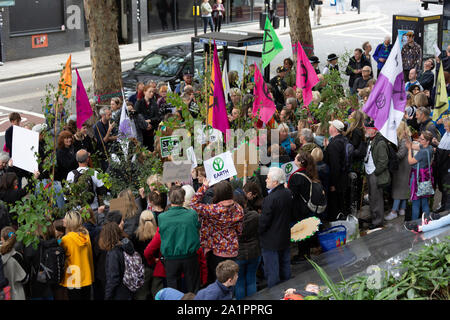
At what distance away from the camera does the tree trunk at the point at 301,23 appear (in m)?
19.6

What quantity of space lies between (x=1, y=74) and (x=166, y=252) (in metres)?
17.6

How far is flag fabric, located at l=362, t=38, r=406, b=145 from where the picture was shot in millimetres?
9789

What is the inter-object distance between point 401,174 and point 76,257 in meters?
5.28

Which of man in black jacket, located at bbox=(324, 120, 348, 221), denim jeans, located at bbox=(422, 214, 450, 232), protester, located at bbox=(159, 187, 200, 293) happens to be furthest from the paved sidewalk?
denim jeans, located at bbox=(422, 214, 450, 232)

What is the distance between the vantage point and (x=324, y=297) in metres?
5.99

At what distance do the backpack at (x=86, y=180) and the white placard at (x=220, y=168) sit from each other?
1.55m

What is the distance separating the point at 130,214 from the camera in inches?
328

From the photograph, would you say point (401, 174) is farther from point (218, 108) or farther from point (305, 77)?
point (218, 108)

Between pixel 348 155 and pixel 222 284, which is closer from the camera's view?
pixel 222 284

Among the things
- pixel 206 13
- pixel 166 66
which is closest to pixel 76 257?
pixel 166 66

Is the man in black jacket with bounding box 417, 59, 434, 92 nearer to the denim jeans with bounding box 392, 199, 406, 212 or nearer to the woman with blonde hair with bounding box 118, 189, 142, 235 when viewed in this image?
the denim jeans with bounding box 392, 199, 406, 212

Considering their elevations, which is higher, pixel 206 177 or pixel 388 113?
pixel 388 113
